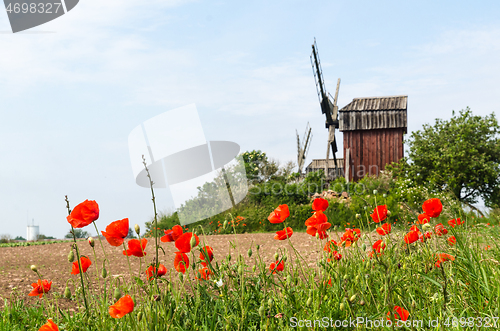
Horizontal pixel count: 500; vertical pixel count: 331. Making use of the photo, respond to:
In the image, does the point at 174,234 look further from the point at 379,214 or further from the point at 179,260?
the point at 379,214

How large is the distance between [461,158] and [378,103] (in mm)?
5320

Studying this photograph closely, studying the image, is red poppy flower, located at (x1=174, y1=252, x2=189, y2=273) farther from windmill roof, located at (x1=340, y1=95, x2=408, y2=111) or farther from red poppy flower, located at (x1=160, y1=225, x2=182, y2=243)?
windmill roof, located at (x1=340, y1=95, x2=408, y2=111)

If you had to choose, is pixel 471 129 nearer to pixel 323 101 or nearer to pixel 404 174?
pixel 404 174

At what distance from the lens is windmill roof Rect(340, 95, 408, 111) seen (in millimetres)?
18656

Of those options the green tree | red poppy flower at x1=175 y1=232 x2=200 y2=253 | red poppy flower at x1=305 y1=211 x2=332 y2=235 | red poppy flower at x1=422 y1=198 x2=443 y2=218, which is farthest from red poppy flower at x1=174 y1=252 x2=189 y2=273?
the green tree

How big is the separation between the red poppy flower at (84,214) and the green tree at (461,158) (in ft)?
50.5

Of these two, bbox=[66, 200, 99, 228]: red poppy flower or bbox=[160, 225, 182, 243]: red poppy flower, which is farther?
bbox=[160, 225, 182, 243]: red poppy flower

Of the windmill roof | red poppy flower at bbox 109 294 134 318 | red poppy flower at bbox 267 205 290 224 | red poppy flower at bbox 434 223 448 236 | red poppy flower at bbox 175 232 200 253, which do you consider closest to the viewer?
red poppy flower at bbox 109 294 134 318

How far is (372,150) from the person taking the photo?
1866cm

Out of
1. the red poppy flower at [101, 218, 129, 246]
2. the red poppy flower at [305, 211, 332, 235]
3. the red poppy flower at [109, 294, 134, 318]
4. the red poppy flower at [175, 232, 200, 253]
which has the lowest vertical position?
the red poppy flower at [305, 211, 332, 235]

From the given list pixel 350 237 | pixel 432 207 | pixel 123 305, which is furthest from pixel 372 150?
pixel 123 305

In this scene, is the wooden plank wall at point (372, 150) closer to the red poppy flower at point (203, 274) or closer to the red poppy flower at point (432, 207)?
the red poppy flower at point (432, 207)

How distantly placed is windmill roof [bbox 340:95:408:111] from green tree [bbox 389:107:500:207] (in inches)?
99.3

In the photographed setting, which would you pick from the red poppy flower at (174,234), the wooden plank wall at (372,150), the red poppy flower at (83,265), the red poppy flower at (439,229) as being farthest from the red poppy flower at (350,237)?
the wooden plank wall at (372,150)
